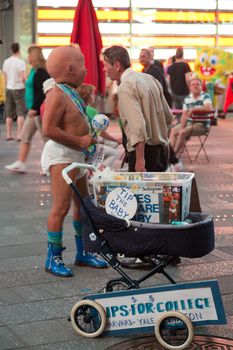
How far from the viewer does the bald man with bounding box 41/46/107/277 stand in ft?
19.4

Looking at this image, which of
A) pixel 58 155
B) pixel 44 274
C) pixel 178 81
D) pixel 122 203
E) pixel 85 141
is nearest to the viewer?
pixel 122 203

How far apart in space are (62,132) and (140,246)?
1.40 meters

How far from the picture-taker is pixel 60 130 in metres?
5.91

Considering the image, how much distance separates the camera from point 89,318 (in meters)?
4.86

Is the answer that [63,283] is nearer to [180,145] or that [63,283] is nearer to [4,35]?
[180,145]

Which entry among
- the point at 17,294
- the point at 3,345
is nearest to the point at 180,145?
the point at 17,294

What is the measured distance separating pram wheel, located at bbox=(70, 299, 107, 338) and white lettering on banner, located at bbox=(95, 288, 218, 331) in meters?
0.05

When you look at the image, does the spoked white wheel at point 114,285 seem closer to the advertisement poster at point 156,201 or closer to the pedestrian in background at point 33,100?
the advertisement poster at point 156,201

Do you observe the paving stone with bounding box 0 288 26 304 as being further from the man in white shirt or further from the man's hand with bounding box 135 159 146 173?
the man in white shirt

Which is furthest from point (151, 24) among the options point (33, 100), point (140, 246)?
point (140, 246)

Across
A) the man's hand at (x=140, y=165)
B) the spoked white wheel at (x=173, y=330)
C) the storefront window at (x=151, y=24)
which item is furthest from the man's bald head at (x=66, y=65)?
the storefront window at (x=151, y=24)

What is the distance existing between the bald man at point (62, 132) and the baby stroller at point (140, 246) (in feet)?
3.17

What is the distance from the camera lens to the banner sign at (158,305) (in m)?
4.68

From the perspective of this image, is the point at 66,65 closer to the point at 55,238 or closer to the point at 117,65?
the point at 117,65
